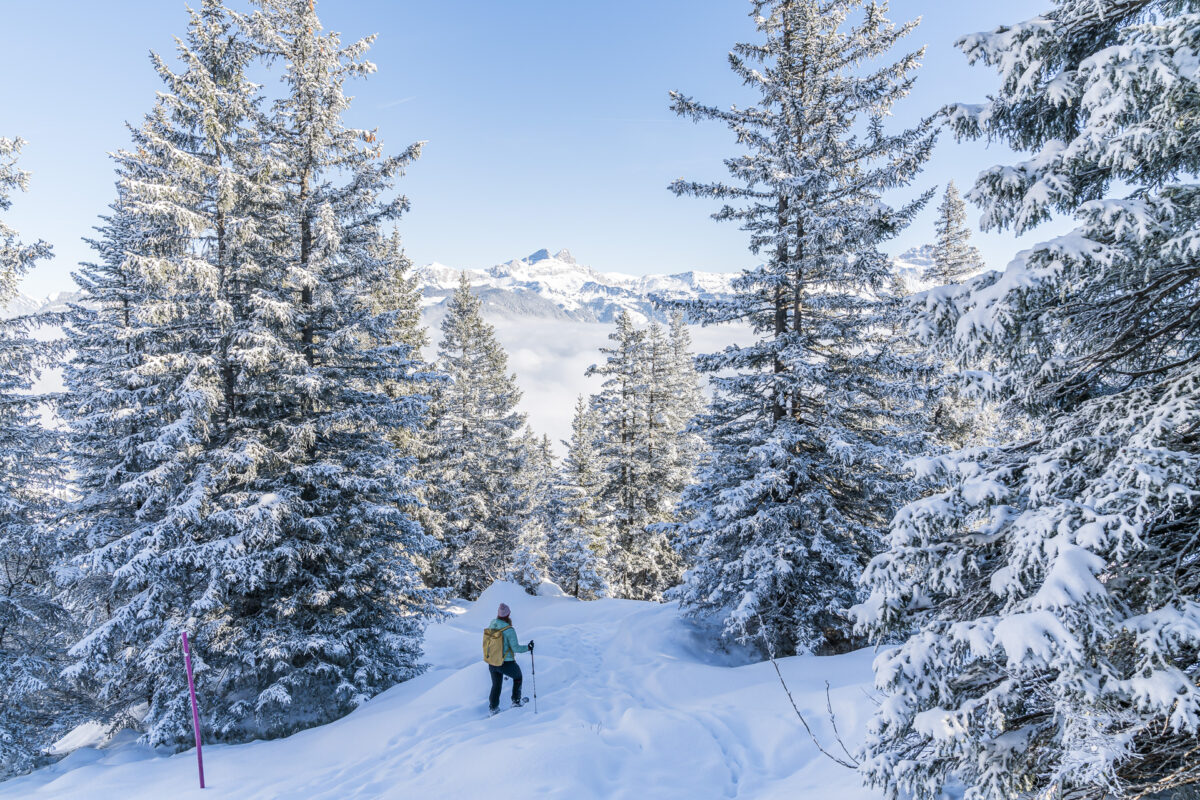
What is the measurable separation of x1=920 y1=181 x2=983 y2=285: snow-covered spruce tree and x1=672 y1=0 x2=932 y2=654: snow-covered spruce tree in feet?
37.1

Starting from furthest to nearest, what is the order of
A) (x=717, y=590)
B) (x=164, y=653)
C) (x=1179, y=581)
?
1. (x=717, y=590)
2. (x=164, y=653)
3. (x=1179, y=581)

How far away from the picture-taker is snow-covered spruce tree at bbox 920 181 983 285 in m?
21.0

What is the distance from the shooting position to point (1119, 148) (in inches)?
137

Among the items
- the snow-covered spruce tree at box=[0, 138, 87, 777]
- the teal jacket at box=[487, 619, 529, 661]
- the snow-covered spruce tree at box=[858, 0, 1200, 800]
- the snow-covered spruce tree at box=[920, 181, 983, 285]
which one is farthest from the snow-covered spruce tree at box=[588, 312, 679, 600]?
the snow-covered spruce tree at box=[858, 0, 1200, 800]

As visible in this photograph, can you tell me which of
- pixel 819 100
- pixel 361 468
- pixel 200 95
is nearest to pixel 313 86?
pixel 200 95

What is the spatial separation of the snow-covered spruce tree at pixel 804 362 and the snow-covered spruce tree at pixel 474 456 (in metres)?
15.8

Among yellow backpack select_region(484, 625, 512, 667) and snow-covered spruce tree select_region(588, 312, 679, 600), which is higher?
snow-covered spruce tree select_region(588, 312, 679, 600)

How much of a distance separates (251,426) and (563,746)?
973 centimetres

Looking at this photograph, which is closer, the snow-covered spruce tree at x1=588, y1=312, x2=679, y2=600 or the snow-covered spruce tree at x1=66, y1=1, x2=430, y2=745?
the snow-covered spruce tree at x1=66, y1=1, x2=430, y2=745

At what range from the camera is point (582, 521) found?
26.6 metres

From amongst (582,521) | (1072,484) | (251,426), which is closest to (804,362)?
(1072,484)

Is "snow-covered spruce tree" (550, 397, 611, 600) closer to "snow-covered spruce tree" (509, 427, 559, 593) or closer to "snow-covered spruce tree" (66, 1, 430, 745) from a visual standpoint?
"snow-covered spruce tree" (509, 427, 559, 593)

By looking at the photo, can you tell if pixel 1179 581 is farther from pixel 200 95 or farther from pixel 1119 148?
pixel 200 95

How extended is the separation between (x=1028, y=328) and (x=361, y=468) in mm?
12147
